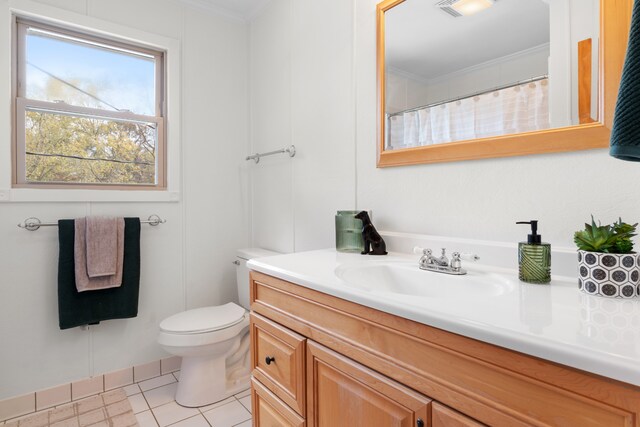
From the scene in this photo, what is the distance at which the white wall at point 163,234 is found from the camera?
1.73 metres

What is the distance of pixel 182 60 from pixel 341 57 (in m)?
1.16

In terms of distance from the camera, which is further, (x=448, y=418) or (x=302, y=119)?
(x=302, y=119)

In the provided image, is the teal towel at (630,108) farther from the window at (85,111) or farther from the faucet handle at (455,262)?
the window at (85,111)

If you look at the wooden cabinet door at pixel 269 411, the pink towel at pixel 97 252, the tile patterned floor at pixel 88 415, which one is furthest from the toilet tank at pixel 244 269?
the wooden cabinet door at pixel 269 411

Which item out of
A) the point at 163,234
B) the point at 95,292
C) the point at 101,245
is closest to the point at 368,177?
the point at 163,234

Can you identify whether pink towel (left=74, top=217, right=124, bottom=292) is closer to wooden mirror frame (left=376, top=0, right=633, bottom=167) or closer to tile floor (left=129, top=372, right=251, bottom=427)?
tile floor (left=129, top=372, right=251, bottom=427)

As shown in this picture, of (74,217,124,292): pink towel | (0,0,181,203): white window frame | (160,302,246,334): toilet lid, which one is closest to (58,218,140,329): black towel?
(74,217,124,292): pink towel

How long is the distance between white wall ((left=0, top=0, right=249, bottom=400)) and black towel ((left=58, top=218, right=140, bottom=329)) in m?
0.10

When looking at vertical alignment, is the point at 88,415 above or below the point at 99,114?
below

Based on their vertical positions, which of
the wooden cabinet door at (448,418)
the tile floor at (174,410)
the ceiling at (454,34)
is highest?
the ceiling at (454,34)

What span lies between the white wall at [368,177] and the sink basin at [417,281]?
22cm

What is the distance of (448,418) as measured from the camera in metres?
0.63

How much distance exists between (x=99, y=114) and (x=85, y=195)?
49cm

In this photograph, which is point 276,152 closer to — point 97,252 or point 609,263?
point 97,252
